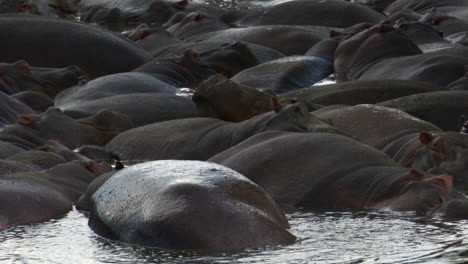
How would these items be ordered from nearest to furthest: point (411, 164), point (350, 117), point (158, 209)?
Result: point (158, 209)
point (411, 164)
point (350, 117)

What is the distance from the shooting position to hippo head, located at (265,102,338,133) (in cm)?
719

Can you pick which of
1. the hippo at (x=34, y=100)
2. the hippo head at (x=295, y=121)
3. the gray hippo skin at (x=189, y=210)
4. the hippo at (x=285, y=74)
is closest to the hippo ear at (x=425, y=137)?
the hippo head at (x=295, y=121)

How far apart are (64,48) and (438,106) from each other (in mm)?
4362

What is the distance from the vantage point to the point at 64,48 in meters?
11.6

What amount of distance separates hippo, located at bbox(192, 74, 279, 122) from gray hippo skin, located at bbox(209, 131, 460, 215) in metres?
1.55

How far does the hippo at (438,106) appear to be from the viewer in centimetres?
824

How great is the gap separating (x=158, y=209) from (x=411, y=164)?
2.21 m

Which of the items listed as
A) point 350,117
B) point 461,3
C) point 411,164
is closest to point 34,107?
point 350,117

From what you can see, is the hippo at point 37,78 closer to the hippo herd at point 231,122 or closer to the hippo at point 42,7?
the hippo herd at point 231,122

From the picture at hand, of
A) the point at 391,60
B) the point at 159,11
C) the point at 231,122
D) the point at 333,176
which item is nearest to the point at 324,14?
the point at 159,11

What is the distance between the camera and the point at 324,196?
6.28 m

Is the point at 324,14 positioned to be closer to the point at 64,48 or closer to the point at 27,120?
the point at 64,48

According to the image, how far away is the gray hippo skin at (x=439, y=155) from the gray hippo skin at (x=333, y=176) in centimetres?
37

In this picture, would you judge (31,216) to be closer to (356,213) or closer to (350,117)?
(356,213)
